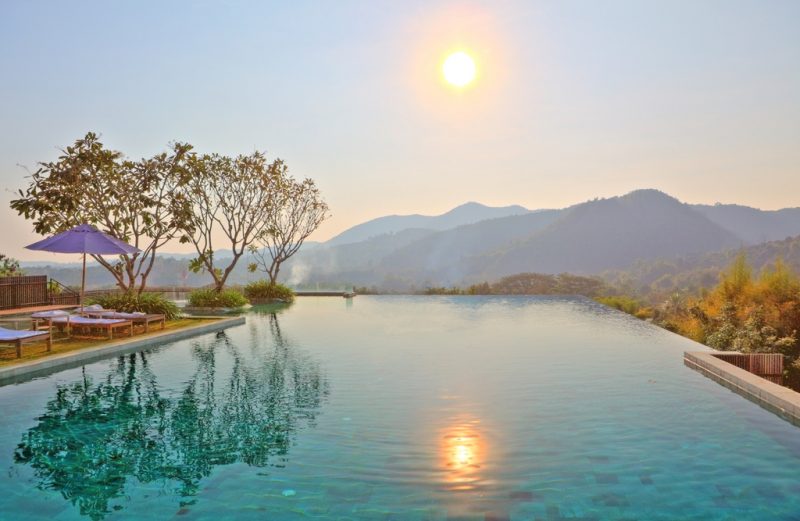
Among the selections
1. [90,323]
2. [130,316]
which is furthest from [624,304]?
[90,323]

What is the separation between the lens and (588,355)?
12.3m

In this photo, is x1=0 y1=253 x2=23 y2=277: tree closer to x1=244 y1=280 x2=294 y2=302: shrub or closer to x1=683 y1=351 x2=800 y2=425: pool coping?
x1=244 y1=280 x2=294 y2=302: shrub

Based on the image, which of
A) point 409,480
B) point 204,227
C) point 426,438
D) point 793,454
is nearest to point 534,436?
point 426,438

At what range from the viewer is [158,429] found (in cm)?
699

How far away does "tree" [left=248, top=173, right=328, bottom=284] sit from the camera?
29969 mm

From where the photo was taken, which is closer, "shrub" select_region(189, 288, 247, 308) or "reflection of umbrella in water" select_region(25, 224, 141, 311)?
"reflection of umbrella in water" select_region(25, 224, 141, 311)

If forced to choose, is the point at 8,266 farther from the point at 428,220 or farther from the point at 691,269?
the point at 428,220

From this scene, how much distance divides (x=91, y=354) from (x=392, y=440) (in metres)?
8.04

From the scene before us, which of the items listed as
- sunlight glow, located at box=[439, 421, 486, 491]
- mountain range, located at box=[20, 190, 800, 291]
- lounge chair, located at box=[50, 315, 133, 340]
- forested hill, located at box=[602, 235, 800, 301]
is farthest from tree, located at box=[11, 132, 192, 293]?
mountain range, located at box=[20, 190, 800, 291]

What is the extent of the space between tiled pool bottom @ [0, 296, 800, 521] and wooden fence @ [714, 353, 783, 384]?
0.96 meters

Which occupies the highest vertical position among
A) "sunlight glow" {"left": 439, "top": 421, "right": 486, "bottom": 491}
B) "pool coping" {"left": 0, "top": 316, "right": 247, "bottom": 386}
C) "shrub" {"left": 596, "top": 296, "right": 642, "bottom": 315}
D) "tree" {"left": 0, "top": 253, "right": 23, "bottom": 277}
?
"tree" {"left": 0, "top": 253, "right": 23, "bottom": 277}

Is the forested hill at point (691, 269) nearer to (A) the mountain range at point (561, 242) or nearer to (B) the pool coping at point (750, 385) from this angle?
(A) the mountain range at point (561, 242)

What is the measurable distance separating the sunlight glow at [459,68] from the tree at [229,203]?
11070 millimetres

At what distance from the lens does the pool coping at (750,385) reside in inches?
299
